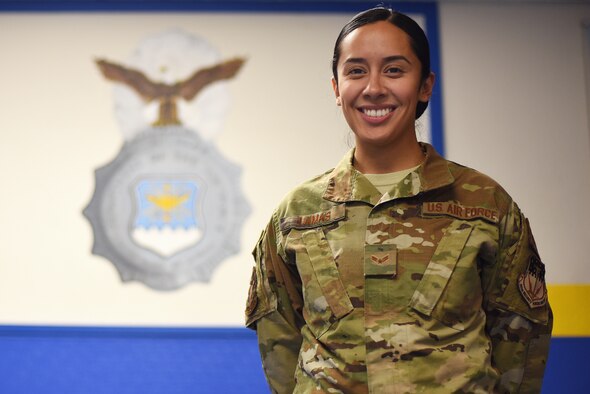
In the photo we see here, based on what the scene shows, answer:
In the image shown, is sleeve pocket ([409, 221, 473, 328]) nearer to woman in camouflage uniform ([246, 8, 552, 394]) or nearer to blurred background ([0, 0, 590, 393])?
woman in camouflage uniform ([246, 8, 552, 394])

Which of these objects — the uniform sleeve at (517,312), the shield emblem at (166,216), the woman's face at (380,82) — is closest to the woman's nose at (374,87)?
the woman's face at (380,82)

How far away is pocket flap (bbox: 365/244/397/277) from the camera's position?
3.63 feet

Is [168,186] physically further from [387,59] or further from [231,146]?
[387,59]

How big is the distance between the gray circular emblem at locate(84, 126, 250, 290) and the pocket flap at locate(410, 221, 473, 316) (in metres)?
1.89

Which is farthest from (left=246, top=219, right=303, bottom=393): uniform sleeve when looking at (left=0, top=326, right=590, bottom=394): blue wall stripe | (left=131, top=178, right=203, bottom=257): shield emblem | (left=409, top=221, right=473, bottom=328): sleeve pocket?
(left=131, top=178, right=203, bottom=257): shield emblem

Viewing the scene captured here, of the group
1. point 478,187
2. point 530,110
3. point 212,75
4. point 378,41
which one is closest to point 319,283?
point 478,187

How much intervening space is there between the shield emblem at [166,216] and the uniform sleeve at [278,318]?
1.68 metres

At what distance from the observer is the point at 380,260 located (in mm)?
1115

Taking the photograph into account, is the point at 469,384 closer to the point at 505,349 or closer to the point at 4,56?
the point at 505,349

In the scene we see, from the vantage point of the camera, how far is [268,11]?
304cm

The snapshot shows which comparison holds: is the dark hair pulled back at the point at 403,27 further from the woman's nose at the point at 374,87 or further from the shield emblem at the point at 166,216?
the shield emblem at the point at 166,216

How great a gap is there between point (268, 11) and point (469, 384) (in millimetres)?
2365

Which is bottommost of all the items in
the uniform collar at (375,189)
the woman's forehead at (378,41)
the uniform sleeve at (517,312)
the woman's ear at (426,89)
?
the uniform sleeve at (517,312)

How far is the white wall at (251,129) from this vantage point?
9.52ft
